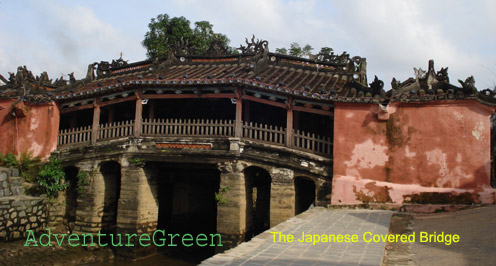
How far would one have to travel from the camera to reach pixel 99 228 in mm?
13664

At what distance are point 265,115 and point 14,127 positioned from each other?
9367 millimetres

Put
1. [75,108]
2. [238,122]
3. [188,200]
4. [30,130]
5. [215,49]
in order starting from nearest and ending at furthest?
[238,122]
[75,108]
[30,130]
[188,200]
[215,49]

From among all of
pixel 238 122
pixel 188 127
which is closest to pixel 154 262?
pixel 188 127

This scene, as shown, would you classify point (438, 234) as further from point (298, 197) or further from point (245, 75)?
point (245, 75)

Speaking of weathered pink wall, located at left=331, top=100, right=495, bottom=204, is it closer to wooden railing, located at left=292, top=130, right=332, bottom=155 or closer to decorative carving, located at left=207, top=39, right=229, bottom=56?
wooden railing, located at left=292, top=130, right=332, bottom=155

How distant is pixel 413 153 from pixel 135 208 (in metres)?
8.46

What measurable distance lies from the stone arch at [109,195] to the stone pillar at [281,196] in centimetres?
608

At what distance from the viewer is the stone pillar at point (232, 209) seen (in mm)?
11555

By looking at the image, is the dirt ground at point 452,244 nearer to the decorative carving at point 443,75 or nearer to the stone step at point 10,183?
the decorative carving at point 443,75

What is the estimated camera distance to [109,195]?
1419 centimetres

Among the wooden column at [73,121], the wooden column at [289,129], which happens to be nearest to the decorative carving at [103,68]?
the wooden column at [73,121]

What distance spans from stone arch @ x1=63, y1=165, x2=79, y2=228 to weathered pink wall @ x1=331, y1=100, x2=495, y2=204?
9.44 m

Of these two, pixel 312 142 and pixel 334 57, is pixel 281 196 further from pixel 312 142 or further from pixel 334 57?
pixel 334 57

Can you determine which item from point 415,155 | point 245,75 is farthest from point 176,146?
point 415,155
